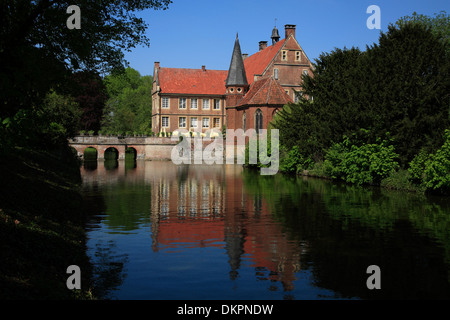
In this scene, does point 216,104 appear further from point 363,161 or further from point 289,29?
point 363,161

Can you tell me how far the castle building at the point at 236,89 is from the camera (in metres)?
64.6

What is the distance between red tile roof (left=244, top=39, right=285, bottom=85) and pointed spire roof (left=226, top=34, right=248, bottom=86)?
229 centimetres

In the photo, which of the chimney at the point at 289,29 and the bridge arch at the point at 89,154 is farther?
the bridge arch at the point at 89,154

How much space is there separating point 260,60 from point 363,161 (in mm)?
44421

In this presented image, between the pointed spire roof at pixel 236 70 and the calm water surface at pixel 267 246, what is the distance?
45349 millimetres

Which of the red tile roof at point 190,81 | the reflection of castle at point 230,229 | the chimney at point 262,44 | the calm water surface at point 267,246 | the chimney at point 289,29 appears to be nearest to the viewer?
the calm water surface at point 267,246

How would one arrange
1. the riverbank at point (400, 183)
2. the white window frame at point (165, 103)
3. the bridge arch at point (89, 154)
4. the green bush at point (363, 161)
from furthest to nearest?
the white window frame at point (165, 103) → the bridge arch at point (89, 154) → the green bush at point (363, 161) → the riverbank at point (400, 183)

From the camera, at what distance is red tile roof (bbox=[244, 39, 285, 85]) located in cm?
6988

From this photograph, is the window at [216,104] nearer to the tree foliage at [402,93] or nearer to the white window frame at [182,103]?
the white window frame at [182,103]

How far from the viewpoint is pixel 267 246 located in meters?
14.1

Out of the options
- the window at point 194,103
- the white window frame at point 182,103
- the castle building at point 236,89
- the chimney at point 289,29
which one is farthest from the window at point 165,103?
the chimney at point 289,29

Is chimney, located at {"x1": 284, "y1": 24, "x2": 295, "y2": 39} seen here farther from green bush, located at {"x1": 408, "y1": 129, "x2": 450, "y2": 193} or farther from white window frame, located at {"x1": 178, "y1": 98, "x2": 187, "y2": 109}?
green bush, located at {"x1": 408, "y1": 129, "x2": 450, "y2": 193}

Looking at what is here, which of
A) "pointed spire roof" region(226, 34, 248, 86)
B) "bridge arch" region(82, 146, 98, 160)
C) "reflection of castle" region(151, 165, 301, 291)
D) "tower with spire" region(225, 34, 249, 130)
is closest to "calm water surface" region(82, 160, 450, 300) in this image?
"reflection of castle" region(151, 165, 301, 291)
